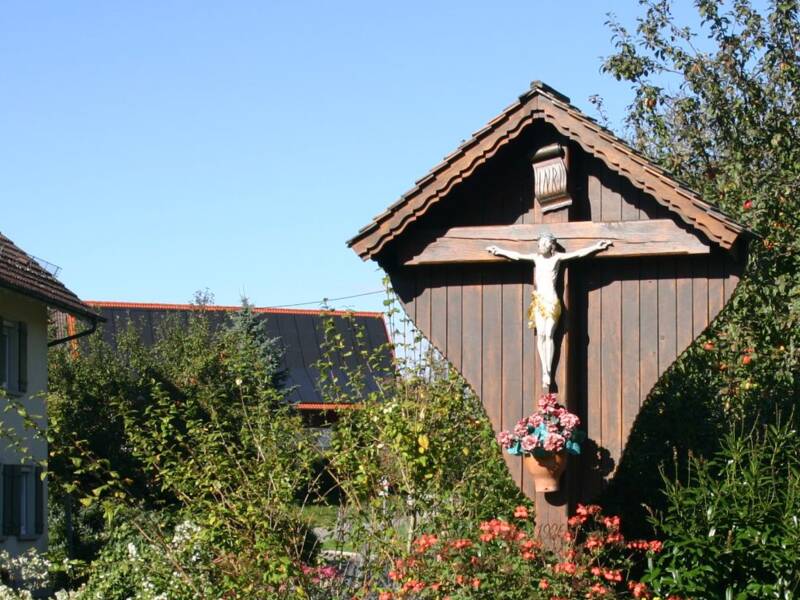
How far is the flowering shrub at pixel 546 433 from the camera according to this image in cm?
844

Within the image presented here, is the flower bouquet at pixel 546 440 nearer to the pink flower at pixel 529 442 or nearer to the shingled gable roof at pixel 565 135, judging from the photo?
the pink flower at pixel 529 442

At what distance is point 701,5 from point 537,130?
6.62 meters

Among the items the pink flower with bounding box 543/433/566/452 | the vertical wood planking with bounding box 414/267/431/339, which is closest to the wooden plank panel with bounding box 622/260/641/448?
the pink flower with bounding box 543/433/566/452

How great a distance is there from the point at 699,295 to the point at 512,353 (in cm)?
126

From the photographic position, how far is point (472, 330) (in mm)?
9148

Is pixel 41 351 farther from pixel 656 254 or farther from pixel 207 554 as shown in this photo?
pixel 656 254

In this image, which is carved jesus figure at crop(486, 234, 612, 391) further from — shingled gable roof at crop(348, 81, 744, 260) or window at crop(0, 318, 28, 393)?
window at crop(0, 318, 28, 393)

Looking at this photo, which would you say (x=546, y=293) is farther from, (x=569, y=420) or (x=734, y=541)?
(x=734, y=541)

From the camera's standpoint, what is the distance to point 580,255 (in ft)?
28.8

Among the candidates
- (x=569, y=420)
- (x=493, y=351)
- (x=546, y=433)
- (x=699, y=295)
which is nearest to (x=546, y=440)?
(x=546, y=433)

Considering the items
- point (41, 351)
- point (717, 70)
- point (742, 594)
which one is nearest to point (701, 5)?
point (717, 70)

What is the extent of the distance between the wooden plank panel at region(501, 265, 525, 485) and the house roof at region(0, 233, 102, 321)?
42.9ft

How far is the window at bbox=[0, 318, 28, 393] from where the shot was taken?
21.8 m

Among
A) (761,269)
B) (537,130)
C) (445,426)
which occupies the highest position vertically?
(537,130)
